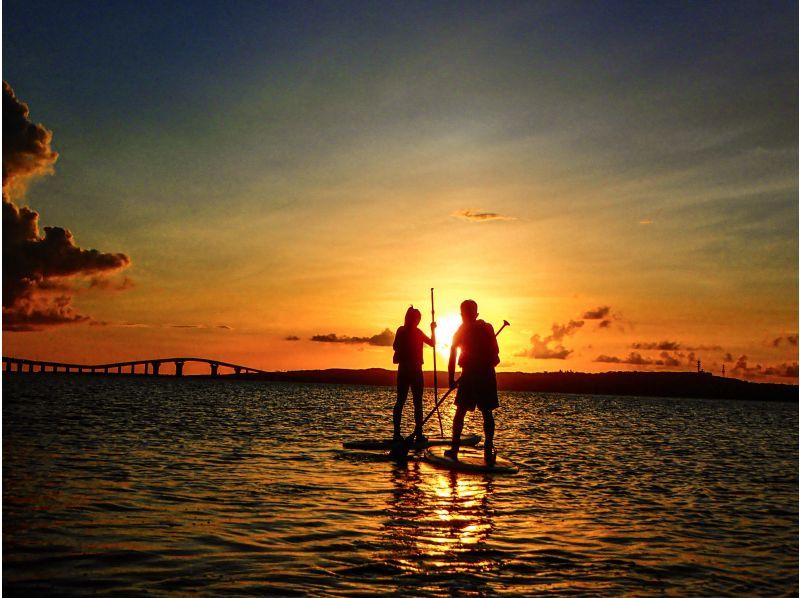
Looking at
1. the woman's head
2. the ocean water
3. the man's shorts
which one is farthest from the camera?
the woman's head

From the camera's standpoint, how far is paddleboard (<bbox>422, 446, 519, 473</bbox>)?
15.7m

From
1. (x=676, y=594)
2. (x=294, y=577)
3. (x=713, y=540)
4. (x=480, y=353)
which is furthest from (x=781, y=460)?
(x=294, y=577)

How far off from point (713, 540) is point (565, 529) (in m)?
2.03

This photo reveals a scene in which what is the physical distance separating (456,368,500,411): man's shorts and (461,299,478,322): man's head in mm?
1159

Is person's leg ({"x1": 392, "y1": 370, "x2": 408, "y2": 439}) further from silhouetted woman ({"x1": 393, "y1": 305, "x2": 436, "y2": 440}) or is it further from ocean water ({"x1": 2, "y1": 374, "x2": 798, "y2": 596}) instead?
ocean water ({"x1": 2, "y1": 374, "x2": 798, "y2": 596})

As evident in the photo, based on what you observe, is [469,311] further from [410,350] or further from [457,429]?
[410,350]

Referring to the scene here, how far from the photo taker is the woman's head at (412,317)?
1889 centimetres

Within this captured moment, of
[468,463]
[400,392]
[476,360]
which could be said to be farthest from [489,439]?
[400,392]

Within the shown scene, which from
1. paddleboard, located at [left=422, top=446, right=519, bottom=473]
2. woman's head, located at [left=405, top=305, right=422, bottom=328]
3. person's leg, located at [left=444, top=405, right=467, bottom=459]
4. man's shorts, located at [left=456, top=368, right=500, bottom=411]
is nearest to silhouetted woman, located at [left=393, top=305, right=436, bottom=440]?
woman's head, located at [left=405, top=305, right=422, bottom=328]

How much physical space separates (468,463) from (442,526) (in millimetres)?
6199

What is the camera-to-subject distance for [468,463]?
16.3 metres

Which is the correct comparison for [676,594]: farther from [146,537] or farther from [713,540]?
[146,537]

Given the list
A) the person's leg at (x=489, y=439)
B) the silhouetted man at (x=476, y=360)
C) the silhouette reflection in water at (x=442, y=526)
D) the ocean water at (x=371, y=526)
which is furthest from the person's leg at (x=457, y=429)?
the silhouette reflection in water at (x=442, y=526)

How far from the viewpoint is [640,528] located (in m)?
10.7
